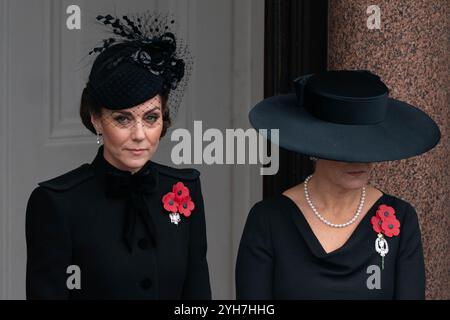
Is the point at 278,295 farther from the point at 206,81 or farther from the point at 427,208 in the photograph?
the point at 206,81

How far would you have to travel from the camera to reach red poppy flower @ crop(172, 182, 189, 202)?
2766 mm

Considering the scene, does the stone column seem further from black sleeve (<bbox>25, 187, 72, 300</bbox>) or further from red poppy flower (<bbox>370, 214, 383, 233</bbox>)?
black sleeve (<bbox>25, 187, 72, 300</bbox>)

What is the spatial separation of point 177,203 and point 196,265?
0.17 m

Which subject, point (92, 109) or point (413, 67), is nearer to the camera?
point (92, 109)

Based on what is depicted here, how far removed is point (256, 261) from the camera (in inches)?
110

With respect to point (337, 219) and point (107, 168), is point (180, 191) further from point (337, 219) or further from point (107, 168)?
point (337, 219)

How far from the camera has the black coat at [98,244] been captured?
265 centimetres

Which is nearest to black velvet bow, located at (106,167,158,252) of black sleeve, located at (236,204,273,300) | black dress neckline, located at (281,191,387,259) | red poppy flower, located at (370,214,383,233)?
black sleeve, located at (236,204,273,300)

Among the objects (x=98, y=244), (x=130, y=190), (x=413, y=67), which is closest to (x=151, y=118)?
(x=130, y=190)

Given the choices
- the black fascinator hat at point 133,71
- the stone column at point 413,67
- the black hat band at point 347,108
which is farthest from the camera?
the stone column at point 413,67

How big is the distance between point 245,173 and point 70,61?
94 centimetres

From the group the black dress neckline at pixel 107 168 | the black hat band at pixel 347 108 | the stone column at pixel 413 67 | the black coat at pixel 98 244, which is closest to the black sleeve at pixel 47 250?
the black coat at pixel 98 244

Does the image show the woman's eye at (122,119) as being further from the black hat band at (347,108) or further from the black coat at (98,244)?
the black hat band at (347,108)
